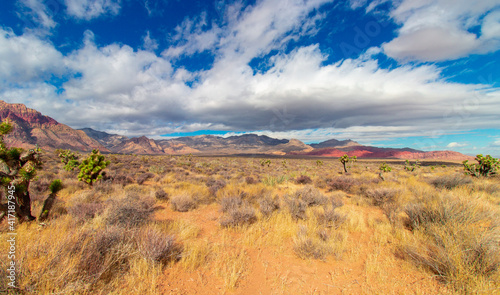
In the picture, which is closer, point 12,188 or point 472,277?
point 472,277

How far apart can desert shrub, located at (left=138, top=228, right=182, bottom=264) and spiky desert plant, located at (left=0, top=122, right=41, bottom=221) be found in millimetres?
3325

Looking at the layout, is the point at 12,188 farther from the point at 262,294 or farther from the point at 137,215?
the point at 262,294

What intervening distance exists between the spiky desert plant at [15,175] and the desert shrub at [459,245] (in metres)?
8.95

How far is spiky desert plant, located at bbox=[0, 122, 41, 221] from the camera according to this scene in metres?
4.31

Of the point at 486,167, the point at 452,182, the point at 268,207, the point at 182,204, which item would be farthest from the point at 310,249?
the point at 486,167

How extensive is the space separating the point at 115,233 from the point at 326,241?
15.8ft

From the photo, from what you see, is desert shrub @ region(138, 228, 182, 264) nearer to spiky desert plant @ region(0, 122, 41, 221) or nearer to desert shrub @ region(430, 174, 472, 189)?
spiky desert plant @ region(0, 122, 41, 221)

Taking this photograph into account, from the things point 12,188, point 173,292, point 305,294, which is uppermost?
point 12,188

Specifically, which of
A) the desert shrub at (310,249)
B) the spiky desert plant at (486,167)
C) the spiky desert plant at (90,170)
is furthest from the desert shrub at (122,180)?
the spiky desert plant at (486,167)

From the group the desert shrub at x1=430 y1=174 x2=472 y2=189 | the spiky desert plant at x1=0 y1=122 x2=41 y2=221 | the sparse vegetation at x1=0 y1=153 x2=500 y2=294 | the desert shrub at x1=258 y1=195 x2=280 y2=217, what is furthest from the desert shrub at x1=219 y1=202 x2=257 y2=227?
the desert shrub at x1=430 y1=174 x2=472 y2=189

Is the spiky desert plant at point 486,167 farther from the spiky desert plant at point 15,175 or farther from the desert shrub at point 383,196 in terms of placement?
the spiky desert plant at point 15,175

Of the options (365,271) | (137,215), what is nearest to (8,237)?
(137,215)

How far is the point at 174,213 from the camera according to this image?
7.27 meters

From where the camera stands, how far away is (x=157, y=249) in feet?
11.9
